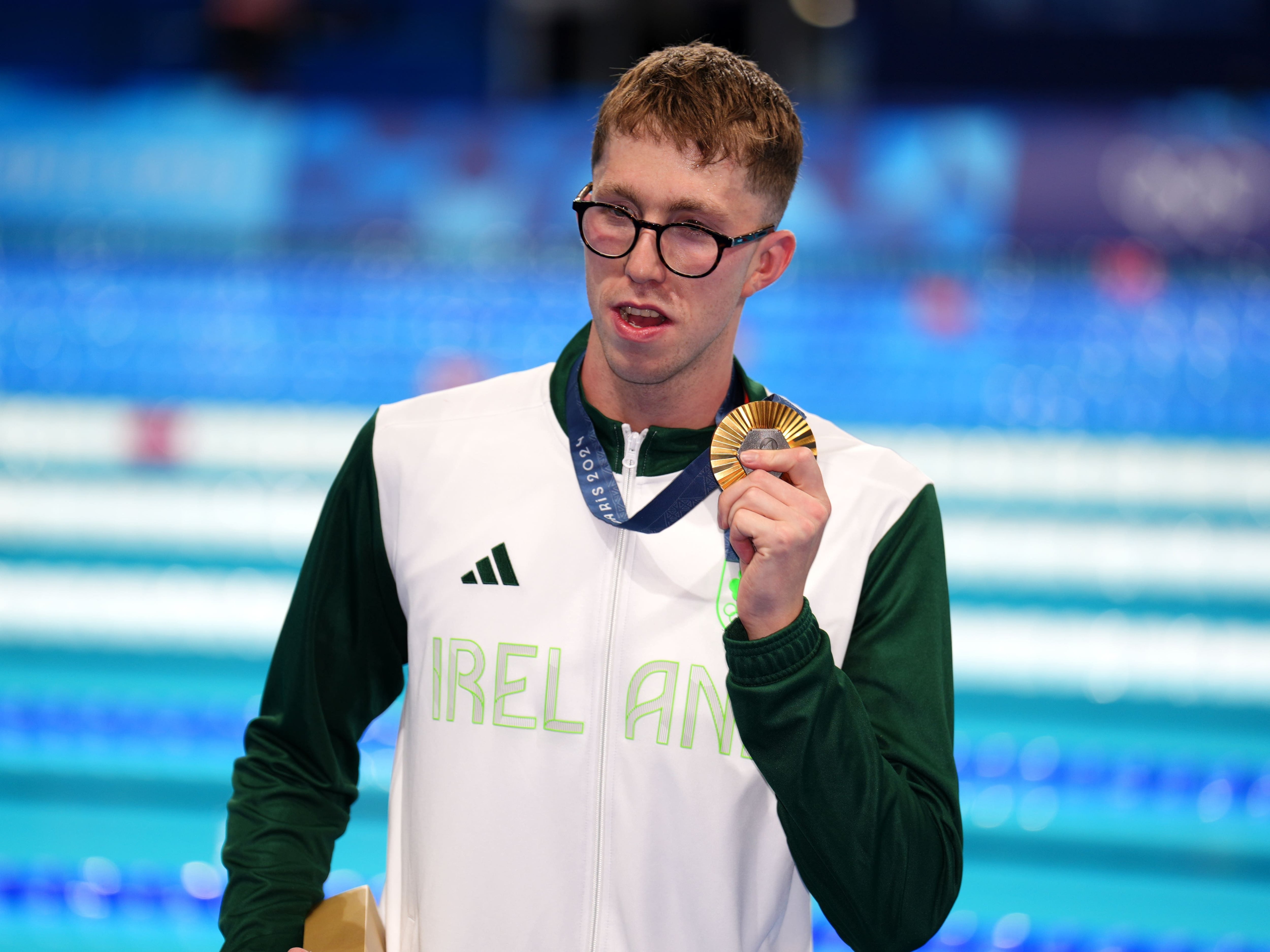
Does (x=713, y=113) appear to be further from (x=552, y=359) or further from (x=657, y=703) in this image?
(x=552, y=359)

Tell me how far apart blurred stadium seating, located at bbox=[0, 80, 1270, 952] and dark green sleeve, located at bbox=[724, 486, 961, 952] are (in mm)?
1811

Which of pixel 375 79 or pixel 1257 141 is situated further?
pixel 375 79

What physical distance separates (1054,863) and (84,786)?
2641 millimetres

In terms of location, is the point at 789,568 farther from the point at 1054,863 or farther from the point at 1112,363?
the point at 1112,363

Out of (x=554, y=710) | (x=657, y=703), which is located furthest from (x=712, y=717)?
(x=554, y=710)

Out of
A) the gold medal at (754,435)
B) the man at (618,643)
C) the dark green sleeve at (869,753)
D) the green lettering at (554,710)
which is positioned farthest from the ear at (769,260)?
the green lettering at (554,710)

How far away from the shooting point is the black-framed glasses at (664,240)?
116 centimetres

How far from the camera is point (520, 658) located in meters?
1.24

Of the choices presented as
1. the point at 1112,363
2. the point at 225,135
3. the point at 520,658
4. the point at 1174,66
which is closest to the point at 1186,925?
the point at 520,658

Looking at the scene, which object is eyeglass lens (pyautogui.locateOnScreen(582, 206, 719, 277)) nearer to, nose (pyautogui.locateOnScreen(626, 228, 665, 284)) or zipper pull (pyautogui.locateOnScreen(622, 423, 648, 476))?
nose (pyautogui.locateOnScreen(626, 228, 665, 284))

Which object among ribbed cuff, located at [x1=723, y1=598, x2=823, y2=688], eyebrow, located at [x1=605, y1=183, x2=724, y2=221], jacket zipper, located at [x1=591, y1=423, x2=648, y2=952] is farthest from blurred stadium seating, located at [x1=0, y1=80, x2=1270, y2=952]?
eyebrow, located at [x1=605, y1=183, x2=724, y2=221]

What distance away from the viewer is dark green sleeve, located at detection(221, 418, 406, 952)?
3.93 ft

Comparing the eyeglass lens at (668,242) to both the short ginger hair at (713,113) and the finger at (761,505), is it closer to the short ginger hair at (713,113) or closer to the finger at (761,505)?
the short ginger hair at (713,113)

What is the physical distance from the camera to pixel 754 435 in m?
1.05
